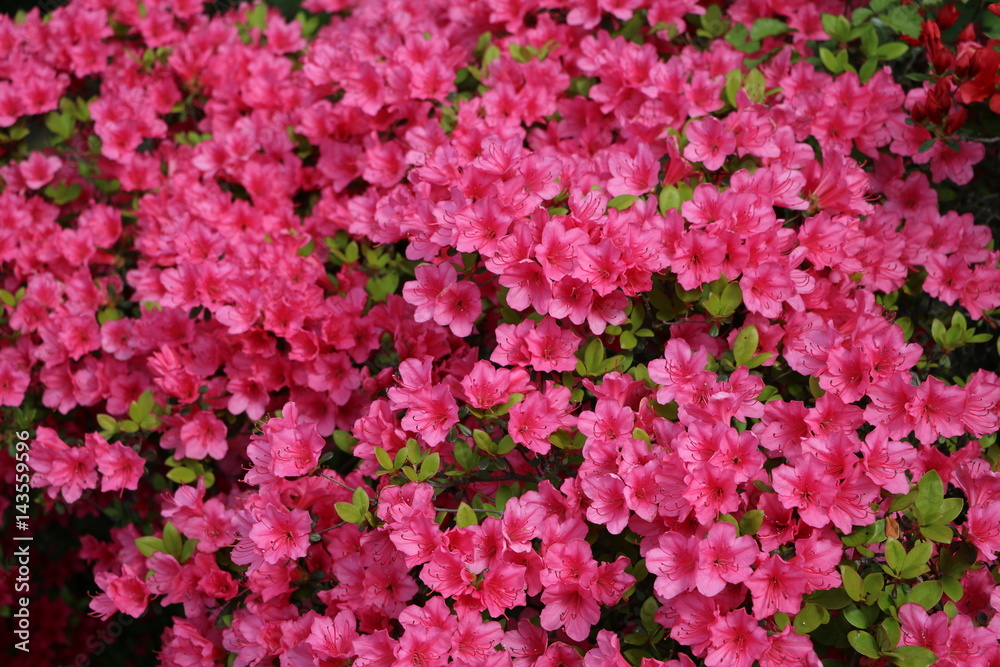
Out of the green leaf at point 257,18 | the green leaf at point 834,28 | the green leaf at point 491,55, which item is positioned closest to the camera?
the green leaf at point 834,28

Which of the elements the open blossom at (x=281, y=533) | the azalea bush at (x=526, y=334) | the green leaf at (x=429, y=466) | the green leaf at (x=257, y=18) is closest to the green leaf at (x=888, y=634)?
the azalea bush at (x=526, y=334)

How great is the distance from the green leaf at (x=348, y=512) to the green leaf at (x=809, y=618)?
89 cm

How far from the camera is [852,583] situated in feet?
5.07

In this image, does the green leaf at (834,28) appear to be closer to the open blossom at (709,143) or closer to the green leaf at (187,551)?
the open blossom at (709,143)

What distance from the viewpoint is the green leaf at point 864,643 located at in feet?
4.98

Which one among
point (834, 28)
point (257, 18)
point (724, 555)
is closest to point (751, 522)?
point (724, 555)

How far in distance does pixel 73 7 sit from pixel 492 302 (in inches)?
86.6

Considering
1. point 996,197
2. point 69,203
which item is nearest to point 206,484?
point 69,203

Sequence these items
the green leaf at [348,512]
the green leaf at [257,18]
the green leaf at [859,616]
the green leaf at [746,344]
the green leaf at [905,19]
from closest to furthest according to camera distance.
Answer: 1. the green leaf at [859,616]
2. the green leaf at [348,512]
3. the green leaf at [746,344]
4. the green leaf at [905,19]
5. the green leaf at [257,18]

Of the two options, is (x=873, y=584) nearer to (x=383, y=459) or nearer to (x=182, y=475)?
(x=383, y=459)

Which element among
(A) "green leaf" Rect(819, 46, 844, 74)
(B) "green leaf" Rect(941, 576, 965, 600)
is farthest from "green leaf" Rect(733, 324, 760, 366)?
(A) "green leaf" Rect(819, 46, 844, 74)

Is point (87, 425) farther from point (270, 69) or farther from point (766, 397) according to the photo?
point (766, 397)

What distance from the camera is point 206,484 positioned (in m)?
2.18

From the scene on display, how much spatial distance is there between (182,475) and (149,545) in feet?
0.66
